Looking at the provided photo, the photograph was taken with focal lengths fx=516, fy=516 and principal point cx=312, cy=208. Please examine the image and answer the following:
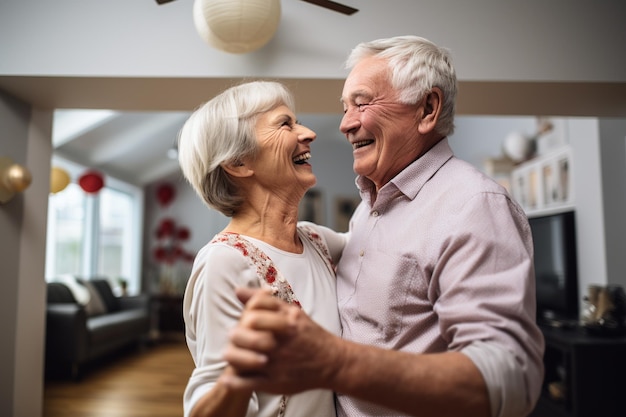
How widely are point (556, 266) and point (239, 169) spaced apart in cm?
391

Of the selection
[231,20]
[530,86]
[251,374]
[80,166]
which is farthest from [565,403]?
[80,166]

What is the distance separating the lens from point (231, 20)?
82.9 inches

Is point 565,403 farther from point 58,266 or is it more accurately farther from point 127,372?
point 58,266

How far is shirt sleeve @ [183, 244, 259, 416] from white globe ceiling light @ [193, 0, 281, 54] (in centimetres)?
129

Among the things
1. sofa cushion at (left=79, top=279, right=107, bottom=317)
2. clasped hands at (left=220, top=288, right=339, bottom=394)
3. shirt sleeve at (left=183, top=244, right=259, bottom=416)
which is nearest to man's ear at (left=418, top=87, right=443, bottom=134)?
shirt sleeve at (left=183, top=244, right=259, bottom=416)

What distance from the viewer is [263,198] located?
1400 mm

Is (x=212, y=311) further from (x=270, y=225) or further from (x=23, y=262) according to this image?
(x=23, y=262)

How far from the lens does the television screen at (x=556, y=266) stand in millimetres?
4289

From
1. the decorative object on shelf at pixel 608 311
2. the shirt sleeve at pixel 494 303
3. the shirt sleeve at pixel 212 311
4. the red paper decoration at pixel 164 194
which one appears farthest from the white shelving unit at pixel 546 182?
the red paper decoration at pixel 164 194

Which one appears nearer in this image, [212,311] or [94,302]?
[212,311]

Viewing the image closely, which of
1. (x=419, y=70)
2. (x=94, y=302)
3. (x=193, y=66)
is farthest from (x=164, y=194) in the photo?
(x=419, y=70)

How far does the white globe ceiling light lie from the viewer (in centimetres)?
210

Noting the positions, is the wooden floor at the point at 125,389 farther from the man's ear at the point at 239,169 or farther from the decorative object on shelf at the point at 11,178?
the man's ear at the point at 239,169

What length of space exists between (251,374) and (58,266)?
6.82 m
